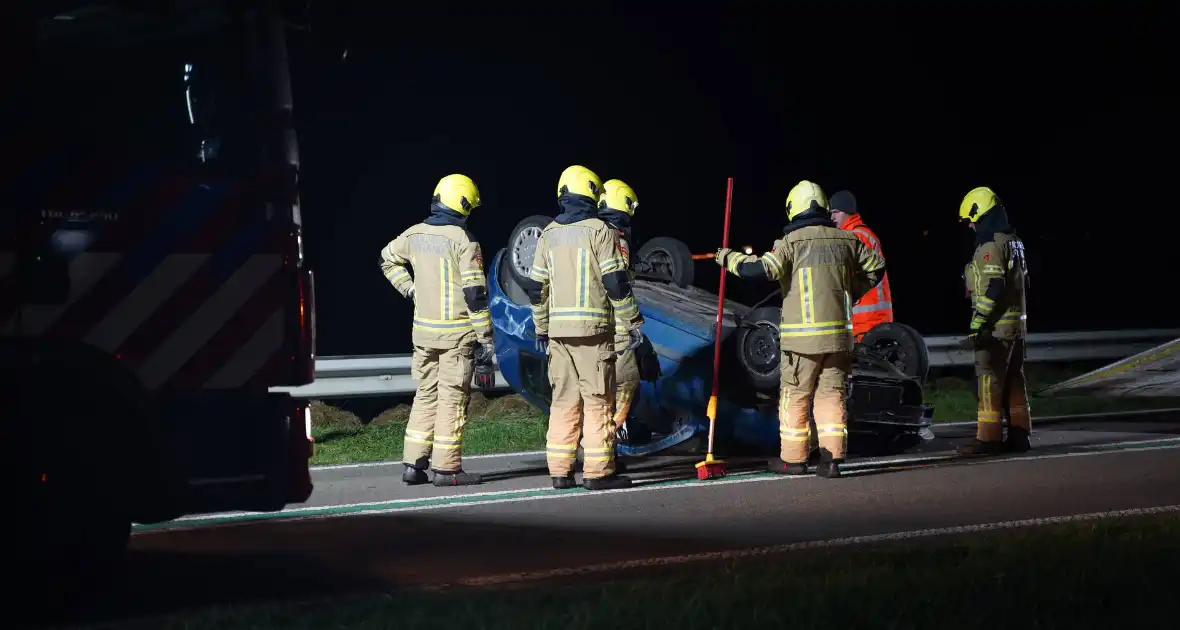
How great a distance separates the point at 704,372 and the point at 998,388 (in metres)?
2.35

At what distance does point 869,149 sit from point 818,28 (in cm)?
399

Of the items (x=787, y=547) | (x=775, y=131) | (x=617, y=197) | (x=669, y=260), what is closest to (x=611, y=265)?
(x=617, y=197)

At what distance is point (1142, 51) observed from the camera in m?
30.2

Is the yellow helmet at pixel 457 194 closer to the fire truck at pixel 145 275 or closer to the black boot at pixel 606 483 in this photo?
the black boot at pixel 606 483

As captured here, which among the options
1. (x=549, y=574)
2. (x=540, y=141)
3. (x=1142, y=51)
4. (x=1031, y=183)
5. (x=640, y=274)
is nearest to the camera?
(x=549, y=574)

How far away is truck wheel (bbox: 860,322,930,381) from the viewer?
34.8ft

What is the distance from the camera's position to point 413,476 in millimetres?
9234

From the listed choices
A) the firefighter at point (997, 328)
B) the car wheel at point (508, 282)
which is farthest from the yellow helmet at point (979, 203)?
the car wheel at point (508, 282)

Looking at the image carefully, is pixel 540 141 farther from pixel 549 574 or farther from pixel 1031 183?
pixel 549 574

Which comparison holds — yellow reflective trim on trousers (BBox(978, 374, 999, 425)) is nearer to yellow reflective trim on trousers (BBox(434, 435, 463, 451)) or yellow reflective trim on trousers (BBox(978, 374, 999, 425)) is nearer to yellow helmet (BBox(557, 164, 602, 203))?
yellow helmet (BBox(557, 164, 602, 203))

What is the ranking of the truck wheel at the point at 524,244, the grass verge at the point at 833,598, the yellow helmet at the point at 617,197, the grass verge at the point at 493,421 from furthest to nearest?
the grass verge at the point at 493,421, the truck wheel at the point at 524,244, the yellow helmet at the point at 617,197, the grass verge at the point at 833,598

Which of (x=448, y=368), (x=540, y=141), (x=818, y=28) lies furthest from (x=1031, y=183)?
(x=448, y=368)

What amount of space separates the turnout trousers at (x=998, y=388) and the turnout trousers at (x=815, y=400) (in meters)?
1.75

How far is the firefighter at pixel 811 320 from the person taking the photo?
9266mm
